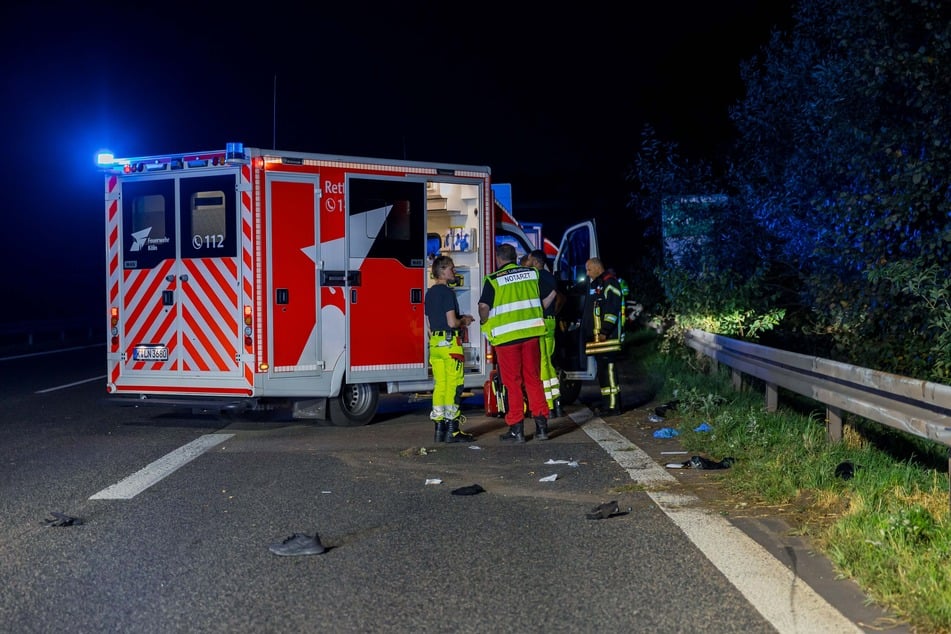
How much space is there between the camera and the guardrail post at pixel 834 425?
27.7 feet

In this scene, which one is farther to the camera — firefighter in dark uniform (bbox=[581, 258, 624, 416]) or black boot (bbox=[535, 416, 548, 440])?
firefighter in dark uniform (bbox=[581, 258, 624, 416])

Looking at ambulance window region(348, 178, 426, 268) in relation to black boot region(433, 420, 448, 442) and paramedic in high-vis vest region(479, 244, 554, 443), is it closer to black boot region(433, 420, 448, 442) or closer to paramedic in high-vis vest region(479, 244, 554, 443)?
paramedic in high-vis vest region(479, 244, 554, 443)

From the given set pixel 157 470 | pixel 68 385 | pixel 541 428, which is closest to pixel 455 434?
pixel 541 428

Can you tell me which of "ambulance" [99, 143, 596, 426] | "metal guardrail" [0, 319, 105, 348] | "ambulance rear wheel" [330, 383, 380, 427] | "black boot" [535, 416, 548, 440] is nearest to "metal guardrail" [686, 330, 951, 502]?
"black boot" [535, 416, 548, 440]

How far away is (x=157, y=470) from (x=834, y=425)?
5203 millimetres

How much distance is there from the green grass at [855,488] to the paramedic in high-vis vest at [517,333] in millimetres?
1428

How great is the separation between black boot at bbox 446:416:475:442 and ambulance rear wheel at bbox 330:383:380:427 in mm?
1532

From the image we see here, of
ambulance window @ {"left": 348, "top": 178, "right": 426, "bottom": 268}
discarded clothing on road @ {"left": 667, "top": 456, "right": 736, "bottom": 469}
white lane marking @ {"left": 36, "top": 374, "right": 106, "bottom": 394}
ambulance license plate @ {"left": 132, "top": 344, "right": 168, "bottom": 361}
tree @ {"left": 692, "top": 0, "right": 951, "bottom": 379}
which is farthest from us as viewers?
white lane marking @ {"left": 36, "top": 374, "right": 106, "bottom": 394}

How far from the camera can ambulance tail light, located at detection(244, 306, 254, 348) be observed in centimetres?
1052

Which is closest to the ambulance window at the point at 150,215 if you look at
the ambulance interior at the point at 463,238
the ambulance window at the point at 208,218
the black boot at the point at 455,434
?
the ambulance window at the point at 208,218

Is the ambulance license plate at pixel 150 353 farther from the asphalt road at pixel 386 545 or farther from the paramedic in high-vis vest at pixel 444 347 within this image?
the paramedic in high-vis vest at pixel 444 347

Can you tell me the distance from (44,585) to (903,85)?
7890 millimetres

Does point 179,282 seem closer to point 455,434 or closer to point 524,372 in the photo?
point 455,434

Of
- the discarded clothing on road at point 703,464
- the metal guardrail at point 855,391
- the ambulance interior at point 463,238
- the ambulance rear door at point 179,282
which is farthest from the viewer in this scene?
the ambulance interior at point 463,238
